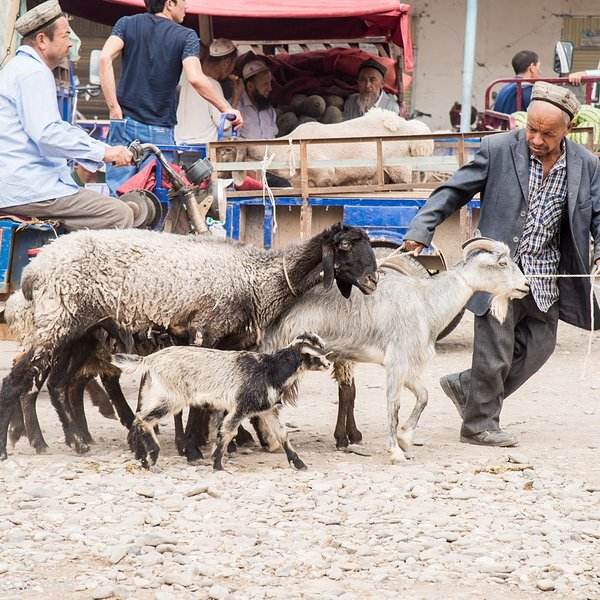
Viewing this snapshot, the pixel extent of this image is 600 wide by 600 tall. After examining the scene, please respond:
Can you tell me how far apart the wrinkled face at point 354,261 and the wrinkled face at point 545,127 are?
3.82 feet

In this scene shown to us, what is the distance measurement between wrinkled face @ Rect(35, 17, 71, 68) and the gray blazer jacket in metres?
2.39

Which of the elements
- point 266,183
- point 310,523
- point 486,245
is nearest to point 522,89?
point 266,183

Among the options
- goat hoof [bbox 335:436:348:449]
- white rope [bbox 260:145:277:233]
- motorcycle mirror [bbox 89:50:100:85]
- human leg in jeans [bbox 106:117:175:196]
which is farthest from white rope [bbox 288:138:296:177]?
goat hoof [bbox 335:436:348:449]

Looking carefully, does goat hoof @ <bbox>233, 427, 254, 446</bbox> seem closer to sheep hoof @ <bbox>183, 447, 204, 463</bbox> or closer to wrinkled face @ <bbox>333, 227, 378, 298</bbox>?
sheep hoof @ <bbox>183, 447, 204, 463</bbox>

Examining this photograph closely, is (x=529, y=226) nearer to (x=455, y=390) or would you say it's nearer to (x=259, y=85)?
(x=455, y=390)

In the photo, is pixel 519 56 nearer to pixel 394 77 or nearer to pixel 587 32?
pixel 394 77

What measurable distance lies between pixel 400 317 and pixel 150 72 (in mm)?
4041

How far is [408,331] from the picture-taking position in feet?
22.8

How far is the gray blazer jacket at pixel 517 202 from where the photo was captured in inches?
281

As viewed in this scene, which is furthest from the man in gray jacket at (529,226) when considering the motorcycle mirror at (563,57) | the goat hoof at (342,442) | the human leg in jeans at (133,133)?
the motorcycle mirror at (563,57)

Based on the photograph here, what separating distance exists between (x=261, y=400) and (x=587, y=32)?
1597 cm

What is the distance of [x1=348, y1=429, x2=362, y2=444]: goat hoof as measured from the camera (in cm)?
737

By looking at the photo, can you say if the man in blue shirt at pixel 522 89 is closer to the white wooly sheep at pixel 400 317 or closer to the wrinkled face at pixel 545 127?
the wrinkled face at pixel 545 127

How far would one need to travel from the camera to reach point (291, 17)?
13516 mm
